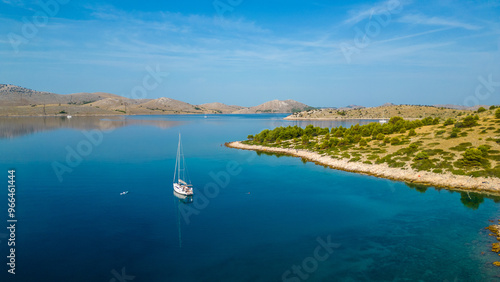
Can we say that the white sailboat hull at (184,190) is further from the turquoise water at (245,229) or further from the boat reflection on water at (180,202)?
the turquoise water at (245,229)

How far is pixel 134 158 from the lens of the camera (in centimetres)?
6525

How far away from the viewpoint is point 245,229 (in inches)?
1156

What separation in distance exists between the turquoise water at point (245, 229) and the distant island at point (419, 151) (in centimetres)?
424

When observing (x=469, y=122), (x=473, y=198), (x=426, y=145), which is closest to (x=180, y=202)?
(x=473, y=198)

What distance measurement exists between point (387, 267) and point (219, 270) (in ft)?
40.9

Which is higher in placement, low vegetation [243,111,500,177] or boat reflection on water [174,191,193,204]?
low vegetation [243,111,500,177]

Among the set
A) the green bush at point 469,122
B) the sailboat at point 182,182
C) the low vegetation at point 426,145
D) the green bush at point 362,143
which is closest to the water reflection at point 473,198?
the low vegetation at point 426,145

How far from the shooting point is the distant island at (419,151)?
4494 cm

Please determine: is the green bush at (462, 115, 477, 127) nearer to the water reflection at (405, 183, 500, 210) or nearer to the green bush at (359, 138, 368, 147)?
the green bush at (359, 138, 368, 147)

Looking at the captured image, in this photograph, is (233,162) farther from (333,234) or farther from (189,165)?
(333,234)

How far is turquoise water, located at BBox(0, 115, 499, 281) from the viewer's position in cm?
2202

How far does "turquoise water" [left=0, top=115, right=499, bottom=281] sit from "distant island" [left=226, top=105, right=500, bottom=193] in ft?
13.9

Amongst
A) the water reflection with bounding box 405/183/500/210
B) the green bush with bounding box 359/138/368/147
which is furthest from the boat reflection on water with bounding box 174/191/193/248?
the green bush with bounding box 359/138/368/147

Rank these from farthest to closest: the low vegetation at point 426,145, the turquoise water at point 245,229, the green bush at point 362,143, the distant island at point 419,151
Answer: the green bush at point 362,143 → the low vegetation at point 426,145 → the distant island at point 419,151 → the turquoise water at point 245,229
